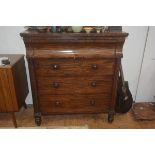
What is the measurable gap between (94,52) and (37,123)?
39.9 inches

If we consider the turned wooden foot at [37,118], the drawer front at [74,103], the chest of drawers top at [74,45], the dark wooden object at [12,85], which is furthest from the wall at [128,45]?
the turned wooden foot at [37,118]

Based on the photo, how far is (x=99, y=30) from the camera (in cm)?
162

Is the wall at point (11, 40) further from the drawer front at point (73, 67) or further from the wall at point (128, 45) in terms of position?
the drawer front at point (73, 67)

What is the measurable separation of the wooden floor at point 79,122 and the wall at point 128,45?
23.2 inches

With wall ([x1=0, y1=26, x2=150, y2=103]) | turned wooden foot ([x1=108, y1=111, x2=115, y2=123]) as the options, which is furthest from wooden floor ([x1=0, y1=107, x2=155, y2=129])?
wall ([x1=0, y1=26, x2=150, y2=103])

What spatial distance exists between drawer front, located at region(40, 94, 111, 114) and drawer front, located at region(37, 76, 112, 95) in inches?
2.4

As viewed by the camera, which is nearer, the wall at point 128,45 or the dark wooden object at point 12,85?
the dark wooden object at point 12,85

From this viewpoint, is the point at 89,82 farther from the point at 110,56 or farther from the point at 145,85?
the point at 145,85

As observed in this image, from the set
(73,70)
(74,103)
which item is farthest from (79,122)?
(73,70)

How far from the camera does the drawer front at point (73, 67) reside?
1.67 meters

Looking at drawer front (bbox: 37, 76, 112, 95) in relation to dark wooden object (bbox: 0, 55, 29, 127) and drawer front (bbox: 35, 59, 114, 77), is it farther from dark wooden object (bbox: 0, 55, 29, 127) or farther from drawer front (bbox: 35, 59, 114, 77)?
dark wooden object (bbox: 0, 55, 29, 127)

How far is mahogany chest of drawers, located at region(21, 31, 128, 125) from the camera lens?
1.59 meters
